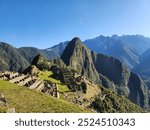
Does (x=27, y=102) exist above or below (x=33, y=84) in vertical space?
below

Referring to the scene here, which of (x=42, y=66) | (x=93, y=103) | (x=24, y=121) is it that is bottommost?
(x=93, y=103)

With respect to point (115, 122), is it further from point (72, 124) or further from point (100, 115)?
point (72, 124)

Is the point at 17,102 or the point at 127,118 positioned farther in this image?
the point at 17,102

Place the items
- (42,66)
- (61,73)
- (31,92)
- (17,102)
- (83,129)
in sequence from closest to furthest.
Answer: (83,129) → (17,102) → (31,92) → (61,73) → (42,66)

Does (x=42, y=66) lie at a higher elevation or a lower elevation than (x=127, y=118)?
higher

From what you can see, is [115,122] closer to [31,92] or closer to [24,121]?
[24,121]

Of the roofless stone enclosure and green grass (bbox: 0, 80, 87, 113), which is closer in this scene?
green grass (bbox: 0, 80, 87, 113)

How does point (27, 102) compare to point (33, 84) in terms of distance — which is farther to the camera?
point (33, 84)

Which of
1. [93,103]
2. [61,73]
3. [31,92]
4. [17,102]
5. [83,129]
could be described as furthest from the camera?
[61,73]

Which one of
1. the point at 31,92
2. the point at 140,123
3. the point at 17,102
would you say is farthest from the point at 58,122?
the point at 31,92

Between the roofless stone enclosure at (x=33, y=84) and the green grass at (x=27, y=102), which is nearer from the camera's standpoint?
the green grass at (x=27, y=102)
